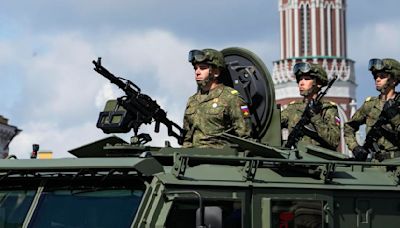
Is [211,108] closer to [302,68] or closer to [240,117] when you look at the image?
[240,117]

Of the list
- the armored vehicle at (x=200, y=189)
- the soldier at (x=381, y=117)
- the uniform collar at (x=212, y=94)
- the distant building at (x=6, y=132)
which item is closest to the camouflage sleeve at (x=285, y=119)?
the soldier at (x=381, y=117)

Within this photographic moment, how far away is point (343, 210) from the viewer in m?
10.6

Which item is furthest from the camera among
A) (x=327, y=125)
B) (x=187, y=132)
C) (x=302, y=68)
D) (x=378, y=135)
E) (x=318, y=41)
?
(x=318, y=41)

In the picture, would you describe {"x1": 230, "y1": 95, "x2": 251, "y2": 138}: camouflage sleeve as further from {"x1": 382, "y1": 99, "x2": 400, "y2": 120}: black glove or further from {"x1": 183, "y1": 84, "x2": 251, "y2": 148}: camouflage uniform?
{"x1": 382, "y1": 99, "x2": 400, "y2": 120}: black glove

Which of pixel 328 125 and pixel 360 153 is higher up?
pixel 328 125

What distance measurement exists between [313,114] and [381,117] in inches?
34.8

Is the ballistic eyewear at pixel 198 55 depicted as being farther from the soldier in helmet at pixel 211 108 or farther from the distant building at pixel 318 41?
the distant building at pixel 318 41

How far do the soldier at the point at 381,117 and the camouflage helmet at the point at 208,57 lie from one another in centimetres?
176

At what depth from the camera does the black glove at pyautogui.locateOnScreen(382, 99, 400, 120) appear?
1283 centimetres

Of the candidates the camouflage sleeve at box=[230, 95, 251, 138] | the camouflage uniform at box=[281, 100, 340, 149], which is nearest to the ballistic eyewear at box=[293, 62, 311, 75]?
the camouflage uniform at box=[281, 100, 340, 149]

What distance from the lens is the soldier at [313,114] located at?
13.2 m

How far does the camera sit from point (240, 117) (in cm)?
1227

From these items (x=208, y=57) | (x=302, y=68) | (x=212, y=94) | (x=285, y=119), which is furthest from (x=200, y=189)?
(x=285, y=119)

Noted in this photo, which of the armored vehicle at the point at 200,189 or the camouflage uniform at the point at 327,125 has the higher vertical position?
the camouflage uniform at the point at 327,125
